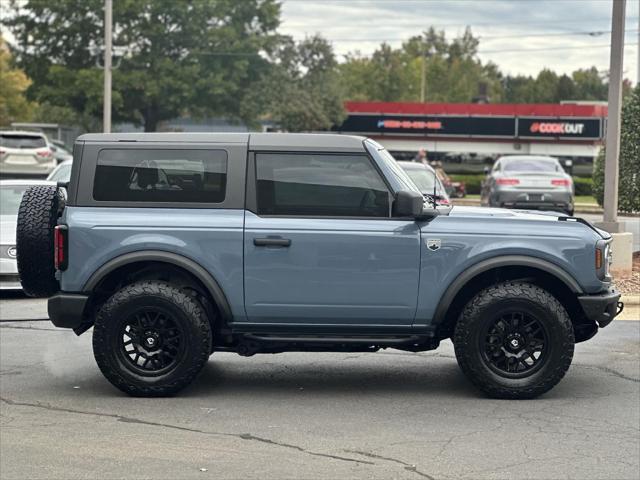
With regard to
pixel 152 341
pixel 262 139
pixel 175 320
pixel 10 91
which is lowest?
pixel 152 341

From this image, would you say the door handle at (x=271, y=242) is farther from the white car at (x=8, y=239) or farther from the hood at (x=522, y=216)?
the white car at (x=8, y=239)

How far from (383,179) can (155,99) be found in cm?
5629

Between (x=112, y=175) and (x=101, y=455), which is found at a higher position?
(x=112, y=175)

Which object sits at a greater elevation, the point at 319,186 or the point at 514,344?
the point at 319,186

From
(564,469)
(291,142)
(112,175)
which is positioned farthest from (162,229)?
(564,469)

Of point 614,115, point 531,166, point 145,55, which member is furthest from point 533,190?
point 145,55

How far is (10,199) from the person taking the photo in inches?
571

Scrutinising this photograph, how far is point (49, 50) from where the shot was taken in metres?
63.4

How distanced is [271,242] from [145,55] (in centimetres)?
5610

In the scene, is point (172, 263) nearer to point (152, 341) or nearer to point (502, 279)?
point (152, 341)

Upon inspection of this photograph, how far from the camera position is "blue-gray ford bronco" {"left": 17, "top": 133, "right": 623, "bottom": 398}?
25.9 feet

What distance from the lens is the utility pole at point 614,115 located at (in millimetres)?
14367

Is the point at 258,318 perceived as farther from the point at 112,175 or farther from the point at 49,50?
the point at 49,50

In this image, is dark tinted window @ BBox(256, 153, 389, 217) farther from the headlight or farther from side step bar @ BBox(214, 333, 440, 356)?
the headlight
